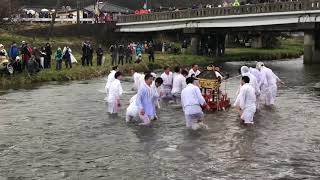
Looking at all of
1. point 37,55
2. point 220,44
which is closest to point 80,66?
point 37,55

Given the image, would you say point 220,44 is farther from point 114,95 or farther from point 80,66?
point 114,95

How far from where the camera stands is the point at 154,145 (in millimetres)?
15562

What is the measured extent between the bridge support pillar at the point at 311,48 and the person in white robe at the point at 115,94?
35.5 meters

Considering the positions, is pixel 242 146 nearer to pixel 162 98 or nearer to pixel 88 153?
pixel 88 153

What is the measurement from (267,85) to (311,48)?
32831mm

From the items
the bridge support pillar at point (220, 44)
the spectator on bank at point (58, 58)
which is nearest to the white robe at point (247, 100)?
the spectator on bank at point (58, 58)

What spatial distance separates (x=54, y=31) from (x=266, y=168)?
54.7m

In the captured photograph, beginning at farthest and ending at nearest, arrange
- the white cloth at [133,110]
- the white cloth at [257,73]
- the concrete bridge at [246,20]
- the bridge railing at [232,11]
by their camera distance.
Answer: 1. the concrete bridge at [246,20]
2. the bridge railing at [232,11]
3. the white cloth at [257,73]
4. the white cloth at [133,110]

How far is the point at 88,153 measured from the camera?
1466 centimetres

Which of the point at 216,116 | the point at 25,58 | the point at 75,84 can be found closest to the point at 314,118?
the point at 216,116

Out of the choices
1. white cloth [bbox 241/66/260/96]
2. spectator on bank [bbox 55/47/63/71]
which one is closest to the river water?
white cloth [bbox 241/66/260/96]

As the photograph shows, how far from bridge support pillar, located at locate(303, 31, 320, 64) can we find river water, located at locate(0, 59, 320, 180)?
3031 centimetres

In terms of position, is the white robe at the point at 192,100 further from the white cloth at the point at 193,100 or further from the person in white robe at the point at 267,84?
the person in white robe at the point at 267,84

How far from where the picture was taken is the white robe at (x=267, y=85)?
22.3 meters
